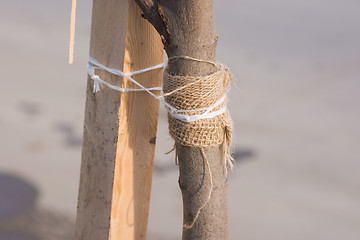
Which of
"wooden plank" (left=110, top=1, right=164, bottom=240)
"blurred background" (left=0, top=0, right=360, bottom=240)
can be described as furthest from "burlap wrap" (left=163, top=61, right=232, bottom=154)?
"blurred background" (left=0, top=0, right=360, bottom=240)

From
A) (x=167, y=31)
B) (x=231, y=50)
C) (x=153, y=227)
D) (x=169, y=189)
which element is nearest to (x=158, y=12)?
(x=167, y=31)

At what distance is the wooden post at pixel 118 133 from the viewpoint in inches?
48.5

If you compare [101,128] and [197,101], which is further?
[101,128]

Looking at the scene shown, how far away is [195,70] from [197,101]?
0.08 meters

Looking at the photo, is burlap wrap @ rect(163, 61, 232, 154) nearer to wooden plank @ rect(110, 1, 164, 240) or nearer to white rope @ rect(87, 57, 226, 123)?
white rope @ rect(87, 57, 226, 123)

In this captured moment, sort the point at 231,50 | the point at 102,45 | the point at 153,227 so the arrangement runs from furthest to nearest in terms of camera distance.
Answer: the point at 231,50
the point at 153,227
the point at 102,45

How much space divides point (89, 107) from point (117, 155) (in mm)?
183

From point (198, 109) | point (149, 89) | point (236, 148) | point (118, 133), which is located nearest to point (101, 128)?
point (118, 133)

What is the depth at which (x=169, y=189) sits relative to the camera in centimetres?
293

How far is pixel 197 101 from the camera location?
3.73 feet

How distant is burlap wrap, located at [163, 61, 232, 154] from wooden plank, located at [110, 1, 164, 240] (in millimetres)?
122

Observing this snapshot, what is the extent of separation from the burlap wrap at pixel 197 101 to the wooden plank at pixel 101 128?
184 millimetres

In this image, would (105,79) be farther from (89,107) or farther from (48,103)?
(48,103)

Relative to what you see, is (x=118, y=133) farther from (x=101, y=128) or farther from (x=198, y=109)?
(x=198, y=109)
